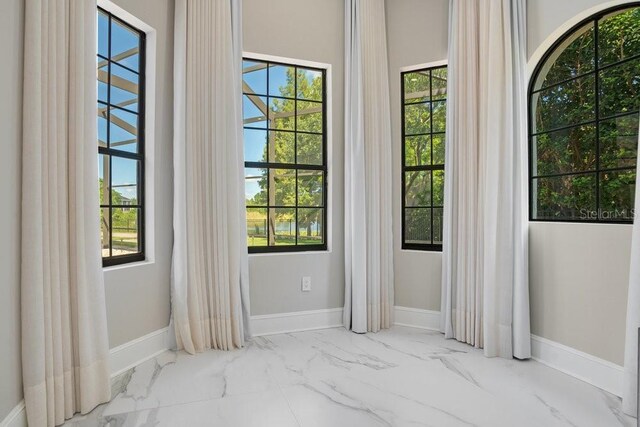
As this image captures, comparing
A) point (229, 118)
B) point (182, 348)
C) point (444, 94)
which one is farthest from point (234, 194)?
point (444, 94)

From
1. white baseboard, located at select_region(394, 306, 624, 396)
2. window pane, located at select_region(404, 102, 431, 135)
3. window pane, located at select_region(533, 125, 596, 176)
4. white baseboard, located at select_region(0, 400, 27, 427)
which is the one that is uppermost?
Result: window pane, located at select_region(404, 102, 431, 135)

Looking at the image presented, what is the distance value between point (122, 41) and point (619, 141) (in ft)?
11.6

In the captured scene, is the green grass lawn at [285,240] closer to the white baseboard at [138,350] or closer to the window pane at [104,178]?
the white baseboard at [138,350]

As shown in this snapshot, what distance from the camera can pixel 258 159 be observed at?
377 cm

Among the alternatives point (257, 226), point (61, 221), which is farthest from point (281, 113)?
point (61, 221)

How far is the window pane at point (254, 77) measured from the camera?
3.72m

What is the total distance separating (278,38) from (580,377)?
3575 millimetres

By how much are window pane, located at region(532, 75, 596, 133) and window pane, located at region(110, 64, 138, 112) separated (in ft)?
10.3

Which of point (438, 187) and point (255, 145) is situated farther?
point (438, 187)

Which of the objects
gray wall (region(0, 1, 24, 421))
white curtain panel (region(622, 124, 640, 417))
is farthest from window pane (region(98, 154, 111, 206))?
white curtain panel (region(622, 124, 640, 417))

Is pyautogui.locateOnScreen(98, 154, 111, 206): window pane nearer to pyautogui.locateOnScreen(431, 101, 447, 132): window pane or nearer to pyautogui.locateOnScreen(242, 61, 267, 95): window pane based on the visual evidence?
pyautogui.locateOnScreen(242, 61, 267, 95): window pane

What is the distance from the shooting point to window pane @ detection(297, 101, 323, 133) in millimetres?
3900

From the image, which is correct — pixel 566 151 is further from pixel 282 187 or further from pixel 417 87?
pixel 282 187

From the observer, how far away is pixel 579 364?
2.70m
